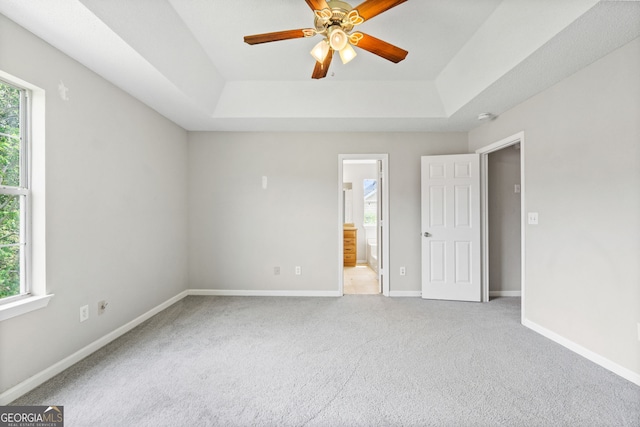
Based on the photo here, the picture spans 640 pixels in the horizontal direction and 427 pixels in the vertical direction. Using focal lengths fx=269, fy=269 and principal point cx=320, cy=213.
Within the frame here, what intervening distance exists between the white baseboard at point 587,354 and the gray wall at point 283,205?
1447 mm

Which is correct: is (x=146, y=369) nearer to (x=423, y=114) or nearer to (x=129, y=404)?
(x=129, y=404)

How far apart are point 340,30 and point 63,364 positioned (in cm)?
305

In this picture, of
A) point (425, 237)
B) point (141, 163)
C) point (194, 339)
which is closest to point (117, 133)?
point (141, 163)

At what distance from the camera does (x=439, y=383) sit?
185 centimetres

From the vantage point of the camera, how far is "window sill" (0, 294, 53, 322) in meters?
1.61

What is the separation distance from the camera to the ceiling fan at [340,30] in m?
1.59

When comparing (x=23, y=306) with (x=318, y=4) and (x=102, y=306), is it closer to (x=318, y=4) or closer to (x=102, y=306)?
(x=102, y=306)

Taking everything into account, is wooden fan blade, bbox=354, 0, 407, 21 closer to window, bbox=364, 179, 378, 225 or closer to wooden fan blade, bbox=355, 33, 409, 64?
wooden fan blade, bbox=355, 33, 409, 64

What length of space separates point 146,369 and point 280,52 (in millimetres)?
2947

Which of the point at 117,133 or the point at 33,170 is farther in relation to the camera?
the point at 117,133

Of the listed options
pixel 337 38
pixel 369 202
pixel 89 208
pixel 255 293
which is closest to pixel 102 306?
pixel 89 208

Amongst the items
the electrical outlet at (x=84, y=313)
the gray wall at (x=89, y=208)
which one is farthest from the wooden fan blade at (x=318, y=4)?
the electrical outlet at (x=84, y=313)

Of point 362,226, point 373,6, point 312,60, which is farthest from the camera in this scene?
point 362,226

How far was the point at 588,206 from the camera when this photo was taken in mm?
2156
